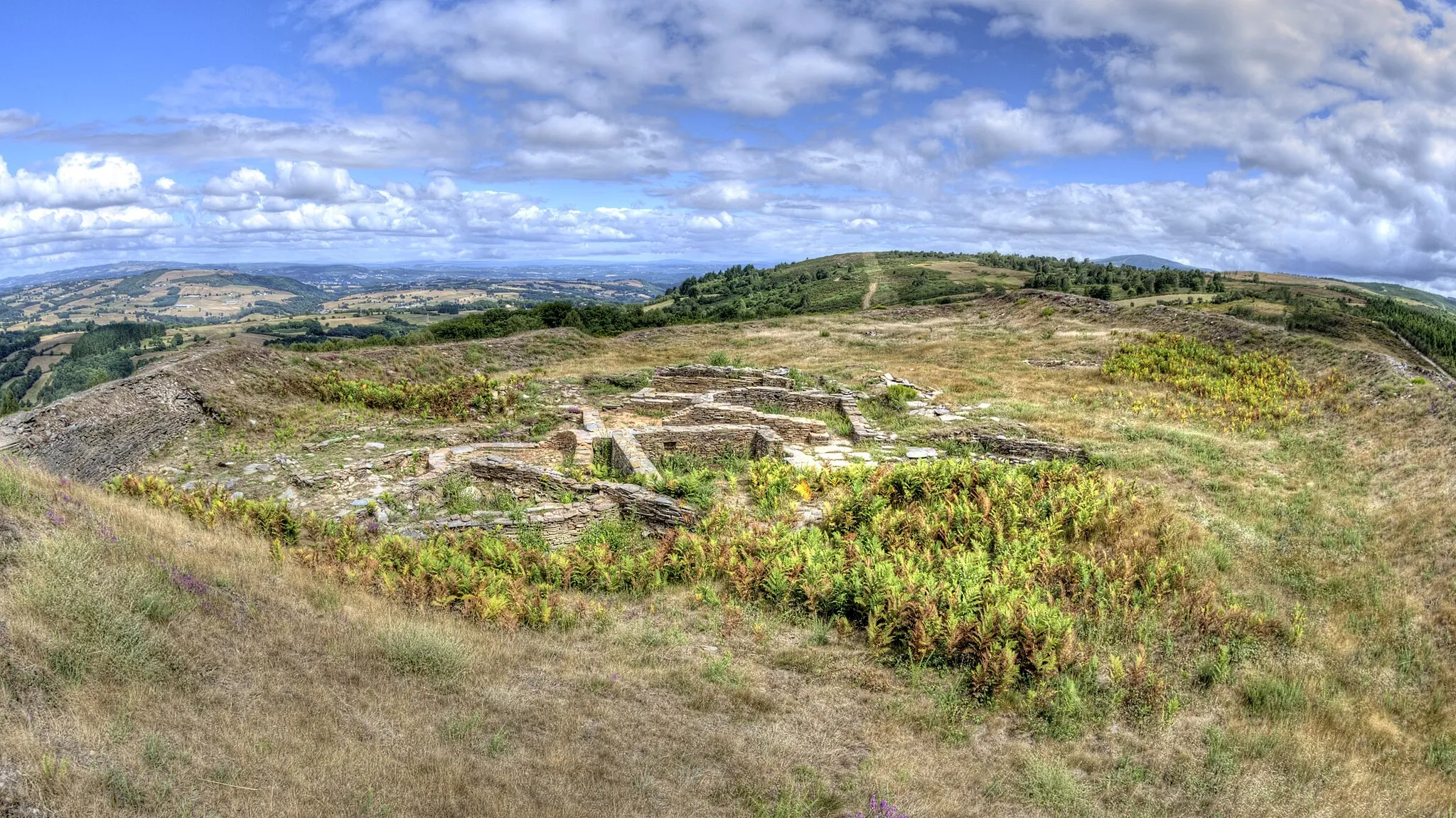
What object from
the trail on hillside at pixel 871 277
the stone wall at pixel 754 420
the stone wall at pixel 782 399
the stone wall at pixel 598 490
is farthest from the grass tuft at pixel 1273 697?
the trail on hillside at pixel 871 277

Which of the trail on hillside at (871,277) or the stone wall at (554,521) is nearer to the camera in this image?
the stone wall at (554,521)

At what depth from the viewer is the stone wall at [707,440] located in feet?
49.2

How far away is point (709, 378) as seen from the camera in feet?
76.4

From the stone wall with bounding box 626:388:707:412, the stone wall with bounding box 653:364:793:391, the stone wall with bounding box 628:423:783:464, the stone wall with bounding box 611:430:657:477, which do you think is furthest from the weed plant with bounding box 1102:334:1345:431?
the stone wall with bounding box 611:430:657:477

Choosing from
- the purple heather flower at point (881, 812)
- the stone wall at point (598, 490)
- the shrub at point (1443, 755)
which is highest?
the stone wall at point (598, 490)

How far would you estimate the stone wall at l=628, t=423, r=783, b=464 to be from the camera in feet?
49.2

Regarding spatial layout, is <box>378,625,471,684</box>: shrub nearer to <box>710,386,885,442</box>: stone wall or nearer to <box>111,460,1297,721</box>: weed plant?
<box>111,460,1297,721</box>: weed plant

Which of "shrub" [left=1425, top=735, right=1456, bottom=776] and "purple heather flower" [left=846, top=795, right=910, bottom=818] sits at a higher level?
"purple heather flower" [left=846, top=795, right=910, bottom=818]

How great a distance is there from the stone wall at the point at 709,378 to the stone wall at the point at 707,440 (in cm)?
737

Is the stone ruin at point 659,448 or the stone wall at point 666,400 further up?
the stone wall at point 666,400

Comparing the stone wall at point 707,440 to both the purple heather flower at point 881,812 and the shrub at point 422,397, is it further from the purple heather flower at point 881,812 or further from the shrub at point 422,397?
the purple heather flower at point 881,812

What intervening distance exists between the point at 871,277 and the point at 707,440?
281 ft

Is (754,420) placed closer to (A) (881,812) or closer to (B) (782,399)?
(B) (782,399)

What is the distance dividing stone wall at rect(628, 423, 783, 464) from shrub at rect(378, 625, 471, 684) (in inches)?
344
